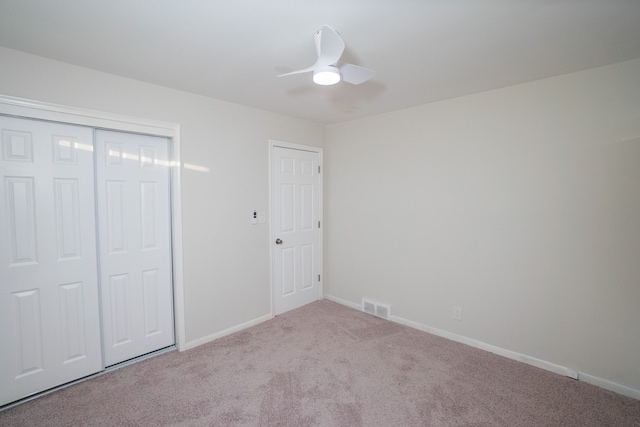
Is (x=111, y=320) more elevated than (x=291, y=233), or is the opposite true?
(x=291, y=233)

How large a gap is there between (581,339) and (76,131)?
4339 millimetres

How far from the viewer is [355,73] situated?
187cm

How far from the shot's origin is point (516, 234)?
8.54 feet

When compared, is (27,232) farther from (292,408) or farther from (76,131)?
(292,408)

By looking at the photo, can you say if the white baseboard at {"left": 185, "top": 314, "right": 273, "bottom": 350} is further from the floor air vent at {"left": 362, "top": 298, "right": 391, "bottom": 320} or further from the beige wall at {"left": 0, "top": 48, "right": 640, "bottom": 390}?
the floor air vent at {"left": 362, "top": 298, "right": 391, "bottom": 320}

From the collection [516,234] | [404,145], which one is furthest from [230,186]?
[516,234]

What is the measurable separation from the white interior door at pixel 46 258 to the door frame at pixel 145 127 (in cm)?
9

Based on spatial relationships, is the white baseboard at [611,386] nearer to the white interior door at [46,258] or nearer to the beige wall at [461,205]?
the beige wall at [461,205]

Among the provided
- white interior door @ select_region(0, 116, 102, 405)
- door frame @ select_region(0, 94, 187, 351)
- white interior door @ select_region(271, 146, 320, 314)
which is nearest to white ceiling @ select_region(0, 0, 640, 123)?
door frame @ select_region(0, 94, 187, 351)

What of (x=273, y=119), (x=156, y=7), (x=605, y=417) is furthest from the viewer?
(x=273, y=119)

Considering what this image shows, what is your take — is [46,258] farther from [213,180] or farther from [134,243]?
[213,180]

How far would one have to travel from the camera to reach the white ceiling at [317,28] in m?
1.50

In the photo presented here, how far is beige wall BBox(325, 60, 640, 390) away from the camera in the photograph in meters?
2.17

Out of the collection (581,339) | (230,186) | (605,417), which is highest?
(230,186)
